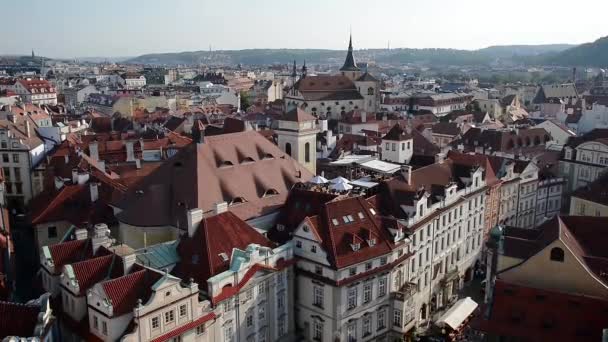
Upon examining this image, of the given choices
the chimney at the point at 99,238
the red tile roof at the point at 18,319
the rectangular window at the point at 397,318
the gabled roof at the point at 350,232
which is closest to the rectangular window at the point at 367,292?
the gabled roof at the point at 350,232

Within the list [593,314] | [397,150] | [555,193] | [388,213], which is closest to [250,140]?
[388,213]

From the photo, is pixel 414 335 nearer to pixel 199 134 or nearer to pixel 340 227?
pixel 340 227

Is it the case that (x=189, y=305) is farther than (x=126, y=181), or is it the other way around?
(x=126, y=181)

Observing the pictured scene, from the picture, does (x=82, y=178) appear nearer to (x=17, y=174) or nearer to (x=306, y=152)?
(x=17, y=174)

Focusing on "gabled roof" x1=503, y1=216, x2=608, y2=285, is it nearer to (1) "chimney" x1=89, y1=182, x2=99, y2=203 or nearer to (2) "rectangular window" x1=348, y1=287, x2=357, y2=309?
(2) "rectangular window" x1=348, y1=287, x2=357, y2=309

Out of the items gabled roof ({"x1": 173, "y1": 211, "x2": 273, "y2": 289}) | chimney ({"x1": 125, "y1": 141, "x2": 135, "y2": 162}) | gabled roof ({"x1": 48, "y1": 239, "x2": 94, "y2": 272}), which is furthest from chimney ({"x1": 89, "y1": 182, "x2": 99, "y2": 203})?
chimney ({"x1": 125, "y1": 141, "x2": 135, "y2": 162})

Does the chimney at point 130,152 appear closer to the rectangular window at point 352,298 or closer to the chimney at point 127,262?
the chimney at point 127,262
